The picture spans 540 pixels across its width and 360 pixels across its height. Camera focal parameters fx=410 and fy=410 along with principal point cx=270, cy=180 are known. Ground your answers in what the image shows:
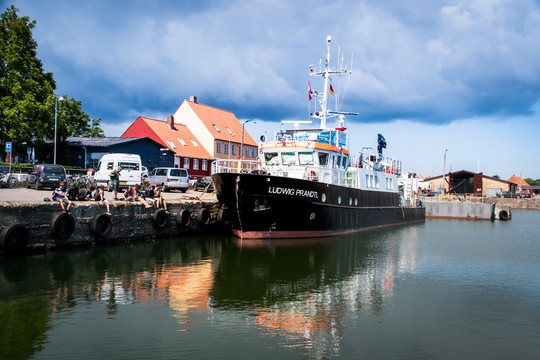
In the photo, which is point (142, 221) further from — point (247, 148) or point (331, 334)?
point (247, 148)

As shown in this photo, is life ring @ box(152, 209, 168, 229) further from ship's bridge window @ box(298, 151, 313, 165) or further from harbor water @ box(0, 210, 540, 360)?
ship's bridge window @ box(298, 151, 313, 165)

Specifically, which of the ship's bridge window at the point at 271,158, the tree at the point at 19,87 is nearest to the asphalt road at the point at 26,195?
the ship's bridge window at the point at 271,158

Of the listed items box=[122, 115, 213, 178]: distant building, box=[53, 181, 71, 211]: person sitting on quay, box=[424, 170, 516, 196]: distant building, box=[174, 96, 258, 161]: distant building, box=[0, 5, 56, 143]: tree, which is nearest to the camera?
box=[53, 181, 71, 211]: person sitting on quay

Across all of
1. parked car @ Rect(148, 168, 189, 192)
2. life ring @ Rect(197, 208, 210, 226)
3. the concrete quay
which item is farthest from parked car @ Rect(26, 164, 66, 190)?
life ring @ Rect(197, 208, 210, 226)

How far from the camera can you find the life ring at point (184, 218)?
1964 centimetres

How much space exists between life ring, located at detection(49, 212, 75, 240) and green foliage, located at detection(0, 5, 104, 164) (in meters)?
22.3

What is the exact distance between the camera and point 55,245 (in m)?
14.6

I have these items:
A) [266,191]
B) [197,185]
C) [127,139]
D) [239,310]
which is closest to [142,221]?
A: [266,191]

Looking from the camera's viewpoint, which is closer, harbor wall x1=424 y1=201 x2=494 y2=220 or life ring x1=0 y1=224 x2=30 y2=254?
life ring x1=0 y1=224 x2=30 y2=254

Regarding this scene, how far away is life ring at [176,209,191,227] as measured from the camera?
19641 mm

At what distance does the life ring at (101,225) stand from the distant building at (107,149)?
22.8 m

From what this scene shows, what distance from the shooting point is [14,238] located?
517 inches

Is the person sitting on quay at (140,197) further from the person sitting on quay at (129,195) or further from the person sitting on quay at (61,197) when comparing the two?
the person sitting on quay at (61,197)

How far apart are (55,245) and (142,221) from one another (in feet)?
13.5
